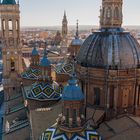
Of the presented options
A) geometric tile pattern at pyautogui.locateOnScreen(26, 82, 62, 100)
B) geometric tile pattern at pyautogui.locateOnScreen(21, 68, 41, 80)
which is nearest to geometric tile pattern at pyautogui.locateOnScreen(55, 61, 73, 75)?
geometric tile pattern at pyautogui.locateOnScreen(21, 68, 41, 80)

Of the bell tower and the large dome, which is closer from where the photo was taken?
the large dome

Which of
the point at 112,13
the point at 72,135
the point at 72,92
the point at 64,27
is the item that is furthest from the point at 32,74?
the point at 64,27

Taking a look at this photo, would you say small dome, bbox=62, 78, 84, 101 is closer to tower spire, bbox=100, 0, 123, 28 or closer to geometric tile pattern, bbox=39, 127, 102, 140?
geometric tile pattern, bbox=39, 127, 102, 140

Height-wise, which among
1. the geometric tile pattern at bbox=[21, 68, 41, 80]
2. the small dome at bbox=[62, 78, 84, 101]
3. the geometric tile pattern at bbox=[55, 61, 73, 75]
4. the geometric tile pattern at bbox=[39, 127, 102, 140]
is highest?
the small dome at bbox=[62, 78, 84, 101]

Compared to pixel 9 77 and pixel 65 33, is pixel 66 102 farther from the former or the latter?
pixel 65 33

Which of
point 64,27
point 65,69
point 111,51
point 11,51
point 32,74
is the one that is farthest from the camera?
point 64,27

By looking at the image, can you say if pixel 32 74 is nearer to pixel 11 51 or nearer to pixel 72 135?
pixel 11 51

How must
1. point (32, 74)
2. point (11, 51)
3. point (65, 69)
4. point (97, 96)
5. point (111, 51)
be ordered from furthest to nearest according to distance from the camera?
1. point (11, 51)
2. point (32, 74)
3. point (65, 69)
4. point (97, 96)
5. point (111, 51)
